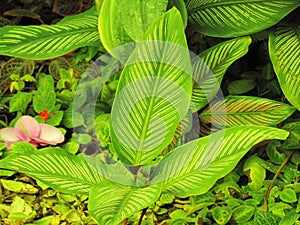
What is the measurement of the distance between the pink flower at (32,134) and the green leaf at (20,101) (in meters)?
0.09

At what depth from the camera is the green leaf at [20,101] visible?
1.66m

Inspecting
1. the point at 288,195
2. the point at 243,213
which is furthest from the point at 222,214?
the point at 288,195

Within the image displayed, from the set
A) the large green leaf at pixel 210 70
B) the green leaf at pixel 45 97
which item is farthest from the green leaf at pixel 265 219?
the green leaf at pixel 45 97

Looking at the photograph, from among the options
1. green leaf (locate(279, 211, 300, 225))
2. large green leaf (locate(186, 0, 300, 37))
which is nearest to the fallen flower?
large green leaf (locate(186, 0, 300, 37))

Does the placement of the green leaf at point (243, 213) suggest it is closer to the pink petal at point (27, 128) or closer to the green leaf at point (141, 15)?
the green leaf at point (141, 15)

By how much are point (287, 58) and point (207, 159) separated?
391mm

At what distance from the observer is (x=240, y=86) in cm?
164

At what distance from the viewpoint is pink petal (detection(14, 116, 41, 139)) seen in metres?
1.56

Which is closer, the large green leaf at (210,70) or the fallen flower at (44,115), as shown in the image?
the large green leaf at (210,70)

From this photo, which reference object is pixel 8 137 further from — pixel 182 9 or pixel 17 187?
pixel 182 9

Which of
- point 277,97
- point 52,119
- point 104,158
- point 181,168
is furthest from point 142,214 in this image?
point 277,97

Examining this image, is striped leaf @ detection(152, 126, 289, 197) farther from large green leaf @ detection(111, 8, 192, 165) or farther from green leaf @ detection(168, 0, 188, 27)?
green leaf @ detection(168, 0, 188, 27)

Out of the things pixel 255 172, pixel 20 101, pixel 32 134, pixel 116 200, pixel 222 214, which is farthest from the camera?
pixel 20 101

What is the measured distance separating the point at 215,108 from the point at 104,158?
0.29 m
